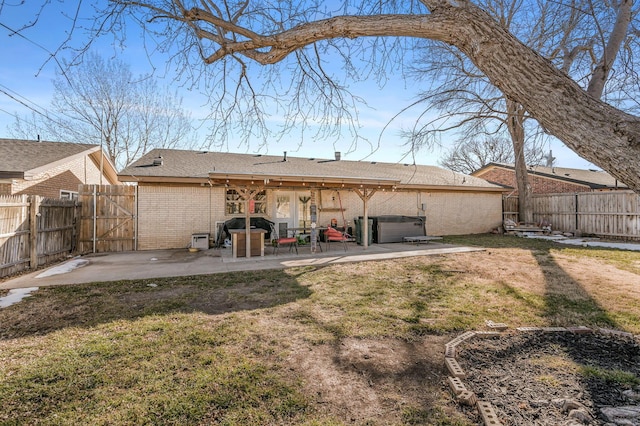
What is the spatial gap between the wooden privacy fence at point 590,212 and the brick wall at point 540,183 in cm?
217

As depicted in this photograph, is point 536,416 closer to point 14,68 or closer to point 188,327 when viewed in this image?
point 188,327

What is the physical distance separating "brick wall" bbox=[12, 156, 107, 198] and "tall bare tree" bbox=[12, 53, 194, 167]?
2.43 metres

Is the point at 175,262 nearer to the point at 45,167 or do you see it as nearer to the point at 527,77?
the point at 45,167

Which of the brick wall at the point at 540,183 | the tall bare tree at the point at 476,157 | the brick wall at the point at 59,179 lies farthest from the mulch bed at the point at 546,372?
the tall bare tree at the point at 476,157

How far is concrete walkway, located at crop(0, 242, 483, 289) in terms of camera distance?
20.6 feet

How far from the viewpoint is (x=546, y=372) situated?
2643 mm

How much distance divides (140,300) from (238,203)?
708cm

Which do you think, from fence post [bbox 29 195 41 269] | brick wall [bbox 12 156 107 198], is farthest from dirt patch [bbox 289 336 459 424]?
brick wall [bbox 12 156 107 198]

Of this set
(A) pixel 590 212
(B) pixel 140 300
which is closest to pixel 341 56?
(B) pixel 140 300

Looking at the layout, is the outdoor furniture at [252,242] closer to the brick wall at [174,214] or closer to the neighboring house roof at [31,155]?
the brick wall at [174,214]

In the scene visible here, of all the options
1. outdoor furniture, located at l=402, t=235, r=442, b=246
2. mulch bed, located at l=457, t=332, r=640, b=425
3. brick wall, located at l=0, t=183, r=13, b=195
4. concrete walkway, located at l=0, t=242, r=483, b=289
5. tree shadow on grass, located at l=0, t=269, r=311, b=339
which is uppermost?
brick wall, located at l=0, t=183, r=13, b=195

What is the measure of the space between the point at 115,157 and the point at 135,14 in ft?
64.2

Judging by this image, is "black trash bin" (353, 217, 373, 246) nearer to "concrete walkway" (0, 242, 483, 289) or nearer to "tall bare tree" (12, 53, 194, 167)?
"concrete walkway" (0, 242, 483, 289)

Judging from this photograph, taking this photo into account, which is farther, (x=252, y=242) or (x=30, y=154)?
(x=30, y=154)
